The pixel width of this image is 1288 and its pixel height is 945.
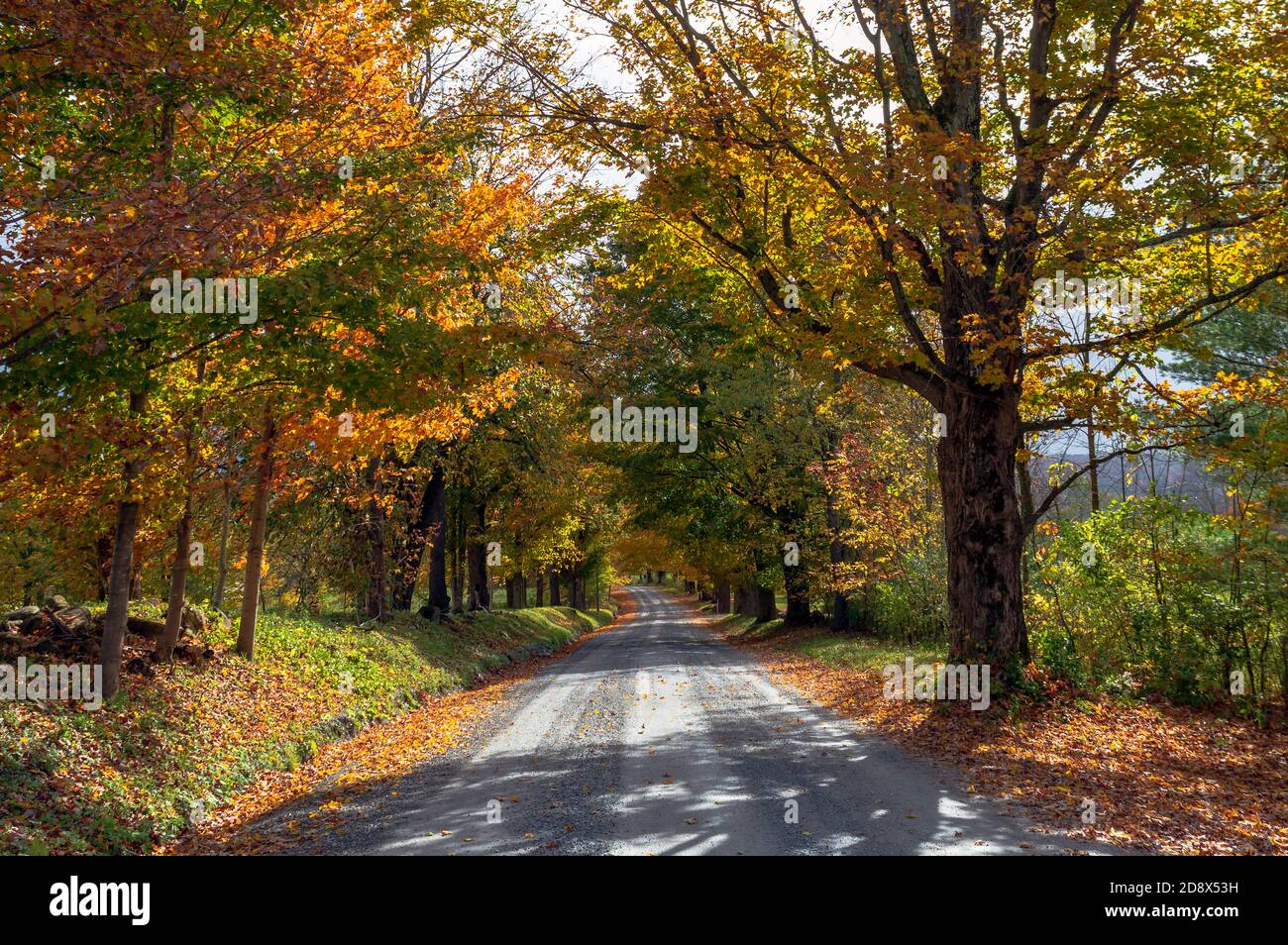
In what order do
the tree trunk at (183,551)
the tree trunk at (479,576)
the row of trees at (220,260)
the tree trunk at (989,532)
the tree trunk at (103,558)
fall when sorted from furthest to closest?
the tree trunk at (479,576)
the tree trunk at (103,558)
the tree trunk at (989,532)
the tree trunk at (183,551)
the row of trees at (220,260)

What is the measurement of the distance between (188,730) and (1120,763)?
10137mm

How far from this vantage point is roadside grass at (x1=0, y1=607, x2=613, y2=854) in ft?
21.9

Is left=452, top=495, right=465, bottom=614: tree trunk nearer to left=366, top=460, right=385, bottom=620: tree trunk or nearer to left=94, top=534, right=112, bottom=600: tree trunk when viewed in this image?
left=366, top=460, right=385, bottom=620: tree trunk

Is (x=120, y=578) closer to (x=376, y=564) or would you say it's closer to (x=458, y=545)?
(x=376, y=564)

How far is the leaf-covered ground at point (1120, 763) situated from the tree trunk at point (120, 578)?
909cm

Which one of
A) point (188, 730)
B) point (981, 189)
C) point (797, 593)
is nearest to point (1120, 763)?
point (981, 189)

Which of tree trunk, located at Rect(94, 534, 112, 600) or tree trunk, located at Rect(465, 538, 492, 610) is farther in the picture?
tree trunk, located at Rect(465, 538, 492, 610)

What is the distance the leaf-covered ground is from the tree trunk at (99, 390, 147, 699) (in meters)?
9.09

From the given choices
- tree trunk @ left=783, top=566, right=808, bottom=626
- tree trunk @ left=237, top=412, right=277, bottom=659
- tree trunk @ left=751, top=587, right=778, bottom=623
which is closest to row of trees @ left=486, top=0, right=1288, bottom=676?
tree trunk @ left=237, top=412, right=277, bottom=659

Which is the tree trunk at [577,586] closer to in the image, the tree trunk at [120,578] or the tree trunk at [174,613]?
the tree trunk at [174,613]

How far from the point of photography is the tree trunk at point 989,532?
11688 millimetres

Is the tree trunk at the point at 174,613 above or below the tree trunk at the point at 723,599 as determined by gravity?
above

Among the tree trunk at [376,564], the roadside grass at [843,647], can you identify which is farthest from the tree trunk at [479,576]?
the tree trunk at [376,564]

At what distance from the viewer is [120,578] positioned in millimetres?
9047
